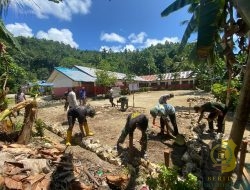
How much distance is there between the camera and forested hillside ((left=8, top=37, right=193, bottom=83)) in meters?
66.6

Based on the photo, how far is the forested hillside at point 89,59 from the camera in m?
66.6

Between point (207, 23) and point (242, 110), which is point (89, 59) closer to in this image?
point (207, 23)

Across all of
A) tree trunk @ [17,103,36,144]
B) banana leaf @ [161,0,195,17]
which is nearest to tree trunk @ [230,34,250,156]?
banana leaf @ [161,0,195,17]

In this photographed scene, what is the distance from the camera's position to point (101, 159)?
27.4ft

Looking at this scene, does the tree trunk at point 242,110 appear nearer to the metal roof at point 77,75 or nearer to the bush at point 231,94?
the bush at point 231,94

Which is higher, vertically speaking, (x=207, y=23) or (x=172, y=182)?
(x=207, y=23)

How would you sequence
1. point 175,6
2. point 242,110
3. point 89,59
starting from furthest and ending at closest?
point 89,59 → point 175,6 → point 242,110

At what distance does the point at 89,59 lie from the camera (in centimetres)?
8694

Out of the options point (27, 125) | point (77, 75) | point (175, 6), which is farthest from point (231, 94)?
point (77, 75)

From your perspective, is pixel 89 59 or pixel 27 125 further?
pixel 89 59

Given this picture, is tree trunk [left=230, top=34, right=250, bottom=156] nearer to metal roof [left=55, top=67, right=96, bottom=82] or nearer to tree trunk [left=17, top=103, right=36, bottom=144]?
tree trunk [left=17, top=103, right=36, bottom=144]

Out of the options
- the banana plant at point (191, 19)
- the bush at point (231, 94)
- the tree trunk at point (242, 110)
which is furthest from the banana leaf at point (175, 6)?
the tree trunk at point (242, 110)

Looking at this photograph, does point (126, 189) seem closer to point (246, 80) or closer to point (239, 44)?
point (239, 44)

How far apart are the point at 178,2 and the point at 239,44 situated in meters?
4.46
